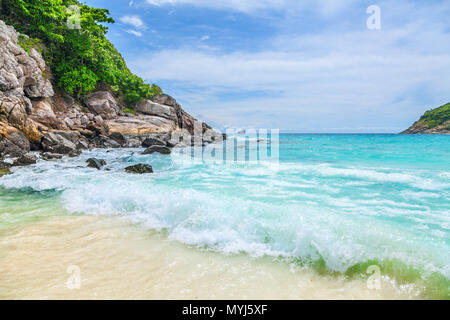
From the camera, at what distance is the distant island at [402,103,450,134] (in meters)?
86.8

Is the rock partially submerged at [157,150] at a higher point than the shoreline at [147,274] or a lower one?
higher

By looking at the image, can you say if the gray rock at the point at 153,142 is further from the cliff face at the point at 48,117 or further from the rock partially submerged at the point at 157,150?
the rock partially submerged at the point at 157,150

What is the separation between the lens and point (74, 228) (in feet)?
16.3

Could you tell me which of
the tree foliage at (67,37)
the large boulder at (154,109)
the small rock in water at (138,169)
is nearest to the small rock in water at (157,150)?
the small rock in water at (138,169)

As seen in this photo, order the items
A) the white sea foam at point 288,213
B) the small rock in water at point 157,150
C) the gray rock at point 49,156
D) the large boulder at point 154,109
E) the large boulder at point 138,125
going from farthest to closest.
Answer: the large boulder at point 154,109 → the large boulder at point 138,125 → the small rock in water at point 157,150 → the gray rock at point 49,156 → the white sea foam at point 288,213

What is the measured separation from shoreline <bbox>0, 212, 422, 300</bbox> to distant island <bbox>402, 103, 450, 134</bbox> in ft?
362

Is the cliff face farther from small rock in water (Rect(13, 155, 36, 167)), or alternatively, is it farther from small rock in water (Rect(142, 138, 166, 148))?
small rock in water (Rect(142, 138, 166, 148))

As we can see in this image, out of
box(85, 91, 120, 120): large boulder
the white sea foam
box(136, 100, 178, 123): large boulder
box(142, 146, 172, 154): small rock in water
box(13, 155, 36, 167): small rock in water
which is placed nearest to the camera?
the white sea foam

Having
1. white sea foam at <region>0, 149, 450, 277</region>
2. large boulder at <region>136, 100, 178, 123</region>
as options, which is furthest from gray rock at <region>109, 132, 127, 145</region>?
white sea foam at <region>0, 149, 450, 277</region>

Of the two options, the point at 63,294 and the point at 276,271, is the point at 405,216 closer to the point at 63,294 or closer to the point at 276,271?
the point at 276,271

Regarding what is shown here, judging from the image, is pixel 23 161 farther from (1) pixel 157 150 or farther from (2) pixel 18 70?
(2) pixel 18 70

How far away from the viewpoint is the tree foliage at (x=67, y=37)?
23.3m

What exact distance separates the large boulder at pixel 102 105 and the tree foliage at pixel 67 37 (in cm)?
113

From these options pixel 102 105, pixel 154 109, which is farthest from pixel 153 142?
pixel 154 109
